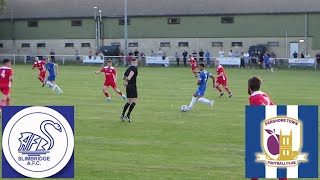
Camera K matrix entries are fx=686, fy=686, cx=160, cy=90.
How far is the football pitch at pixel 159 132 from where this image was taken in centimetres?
1324

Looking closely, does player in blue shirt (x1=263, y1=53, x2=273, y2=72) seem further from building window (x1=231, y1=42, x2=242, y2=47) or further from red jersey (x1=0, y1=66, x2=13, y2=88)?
red jersey (x1=0, y1=66, x2=13, y2=88)

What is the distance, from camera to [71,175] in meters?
7.29

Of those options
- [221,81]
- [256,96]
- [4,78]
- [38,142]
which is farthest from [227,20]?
[38,142]

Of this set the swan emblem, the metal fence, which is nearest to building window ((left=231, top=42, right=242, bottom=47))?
the metal fence

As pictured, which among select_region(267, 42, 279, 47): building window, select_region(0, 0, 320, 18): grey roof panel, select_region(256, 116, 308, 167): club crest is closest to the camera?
select_region(256, 116, 308, 167): club crest

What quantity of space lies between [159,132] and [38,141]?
1196 cm

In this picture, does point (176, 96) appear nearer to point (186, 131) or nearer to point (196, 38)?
point (186, 131)

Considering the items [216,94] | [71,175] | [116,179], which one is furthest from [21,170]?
[216,94]

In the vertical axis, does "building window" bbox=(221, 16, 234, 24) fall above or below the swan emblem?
above

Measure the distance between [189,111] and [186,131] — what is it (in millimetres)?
5631

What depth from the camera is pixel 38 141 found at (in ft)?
22.9

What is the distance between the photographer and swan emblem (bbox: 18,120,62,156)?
22.8ft

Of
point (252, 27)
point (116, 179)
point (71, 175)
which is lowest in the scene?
point (116, 179)

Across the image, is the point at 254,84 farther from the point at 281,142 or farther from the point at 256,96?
the point at 281,142
